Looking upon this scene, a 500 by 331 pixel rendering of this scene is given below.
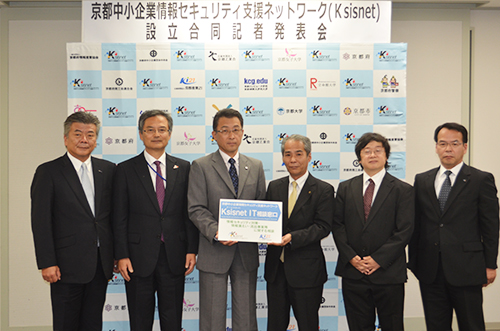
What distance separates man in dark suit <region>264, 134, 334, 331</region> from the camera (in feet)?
8.98

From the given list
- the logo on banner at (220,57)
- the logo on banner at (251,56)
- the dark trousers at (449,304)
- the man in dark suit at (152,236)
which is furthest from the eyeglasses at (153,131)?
the dark trousers at (449,304)

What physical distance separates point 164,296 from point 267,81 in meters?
2.31

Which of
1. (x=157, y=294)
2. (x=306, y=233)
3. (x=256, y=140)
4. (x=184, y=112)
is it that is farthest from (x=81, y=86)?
(x=306, y=233)

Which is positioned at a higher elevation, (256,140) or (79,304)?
(256,140)

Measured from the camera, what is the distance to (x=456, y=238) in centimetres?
274

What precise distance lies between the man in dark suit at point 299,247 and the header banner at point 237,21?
5.10 ft

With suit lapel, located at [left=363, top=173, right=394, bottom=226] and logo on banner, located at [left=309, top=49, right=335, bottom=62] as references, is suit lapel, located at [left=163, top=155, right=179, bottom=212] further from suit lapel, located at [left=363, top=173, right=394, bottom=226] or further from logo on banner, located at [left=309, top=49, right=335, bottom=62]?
logo on banner, located at [left=309, top=49, right=335, bottom=62]

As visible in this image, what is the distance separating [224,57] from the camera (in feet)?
12.4

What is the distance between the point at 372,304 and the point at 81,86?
3.45 m

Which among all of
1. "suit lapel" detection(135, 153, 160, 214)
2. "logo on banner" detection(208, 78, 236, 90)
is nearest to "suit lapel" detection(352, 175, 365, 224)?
"suit lapel" detection(135, 153, 160, 214)

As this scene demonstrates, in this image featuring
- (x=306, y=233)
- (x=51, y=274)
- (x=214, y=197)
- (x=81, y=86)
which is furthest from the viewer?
(x=81, y=86)

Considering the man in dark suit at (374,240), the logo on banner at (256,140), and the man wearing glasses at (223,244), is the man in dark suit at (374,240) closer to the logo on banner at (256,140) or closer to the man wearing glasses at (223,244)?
the man wearing glasses at (223,244)

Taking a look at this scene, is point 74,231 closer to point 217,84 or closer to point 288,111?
point 217,84

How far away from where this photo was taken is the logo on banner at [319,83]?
380 cm
